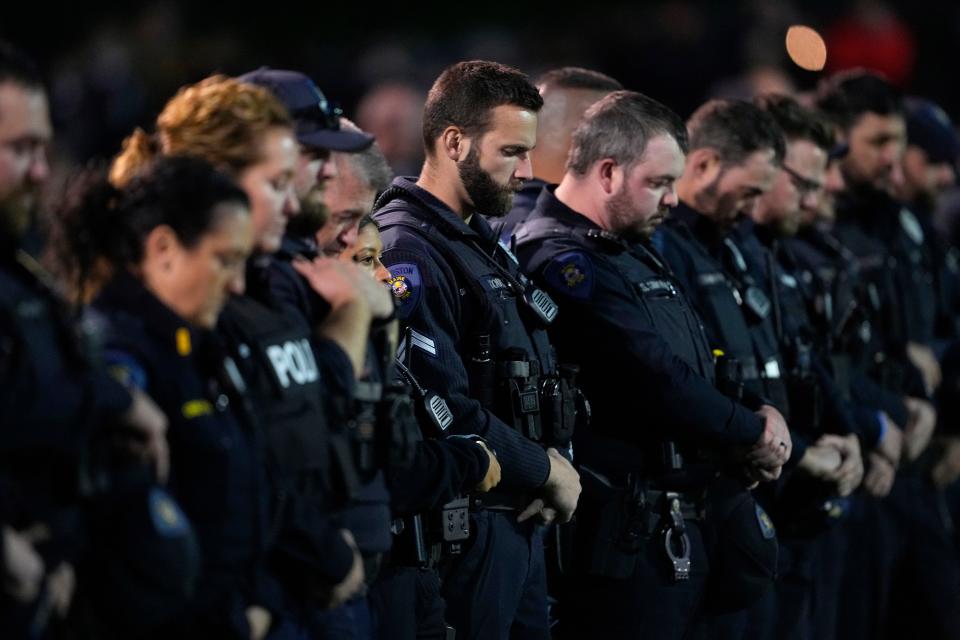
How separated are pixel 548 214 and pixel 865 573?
2794 millimetres

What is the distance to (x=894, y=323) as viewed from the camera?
306 inches

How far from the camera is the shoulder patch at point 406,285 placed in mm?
4766

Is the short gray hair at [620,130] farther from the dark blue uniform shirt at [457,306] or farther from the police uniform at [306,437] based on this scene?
the police uniform at [306,437]

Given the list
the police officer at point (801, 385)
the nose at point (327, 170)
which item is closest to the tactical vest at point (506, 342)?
the nose at point (327, 170)

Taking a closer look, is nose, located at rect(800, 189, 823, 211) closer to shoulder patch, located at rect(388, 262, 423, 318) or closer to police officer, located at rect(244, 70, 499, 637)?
shoulder patch, located at rect(388, 262, 423, 318)

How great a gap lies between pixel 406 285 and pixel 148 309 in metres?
1.47

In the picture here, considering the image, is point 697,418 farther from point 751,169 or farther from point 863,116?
point 863,116

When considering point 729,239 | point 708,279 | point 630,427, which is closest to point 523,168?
point 630,427

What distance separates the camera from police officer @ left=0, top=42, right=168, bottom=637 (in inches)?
120

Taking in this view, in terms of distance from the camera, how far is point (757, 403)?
5.75 meters

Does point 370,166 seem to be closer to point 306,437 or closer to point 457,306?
point 457,306

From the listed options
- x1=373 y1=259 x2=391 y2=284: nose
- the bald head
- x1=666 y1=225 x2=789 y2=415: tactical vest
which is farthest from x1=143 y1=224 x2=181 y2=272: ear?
the bald head

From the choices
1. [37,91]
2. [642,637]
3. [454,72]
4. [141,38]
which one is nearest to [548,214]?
[454,72]

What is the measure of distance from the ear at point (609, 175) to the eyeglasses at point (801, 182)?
4.08ft
